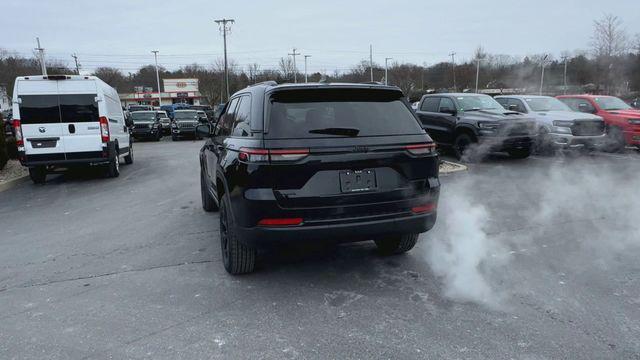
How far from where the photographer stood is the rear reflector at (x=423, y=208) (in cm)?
386

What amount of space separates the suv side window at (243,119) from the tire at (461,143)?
8.19m

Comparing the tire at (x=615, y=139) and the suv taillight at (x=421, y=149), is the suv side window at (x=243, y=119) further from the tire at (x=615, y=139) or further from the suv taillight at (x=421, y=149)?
the tire at (x=615, y=139)

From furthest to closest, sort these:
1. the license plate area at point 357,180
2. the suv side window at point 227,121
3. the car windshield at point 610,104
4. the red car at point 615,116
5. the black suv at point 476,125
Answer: the car windshield at point 610,104, the red car at point 615,116, the black suv at point 476,125, the suv side window at point 227,121, the license plate area at point 357,180

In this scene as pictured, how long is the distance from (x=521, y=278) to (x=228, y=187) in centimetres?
275

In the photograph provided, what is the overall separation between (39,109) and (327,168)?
8794 millimetres

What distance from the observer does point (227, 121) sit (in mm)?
5031

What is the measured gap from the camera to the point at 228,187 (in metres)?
3.97

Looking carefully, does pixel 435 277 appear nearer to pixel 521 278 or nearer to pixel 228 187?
pixel 521 278

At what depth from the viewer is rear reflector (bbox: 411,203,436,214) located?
152 inches

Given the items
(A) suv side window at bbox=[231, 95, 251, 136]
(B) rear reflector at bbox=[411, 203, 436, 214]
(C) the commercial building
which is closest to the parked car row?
(B) rear reflector at bbox=[411, 203, 436, 214]

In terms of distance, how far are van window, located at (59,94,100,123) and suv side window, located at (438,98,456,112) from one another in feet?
28.2

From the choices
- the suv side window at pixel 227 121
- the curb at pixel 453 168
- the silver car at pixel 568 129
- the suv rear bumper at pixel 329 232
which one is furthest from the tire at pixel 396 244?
the silver car at pixel 568 129

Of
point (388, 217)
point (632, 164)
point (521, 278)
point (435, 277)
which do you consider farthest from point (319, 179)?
point (632, 164)

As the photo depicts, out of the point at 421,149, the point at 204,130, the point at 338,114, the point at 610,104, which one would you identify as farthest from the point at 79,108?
the point at 610,104
